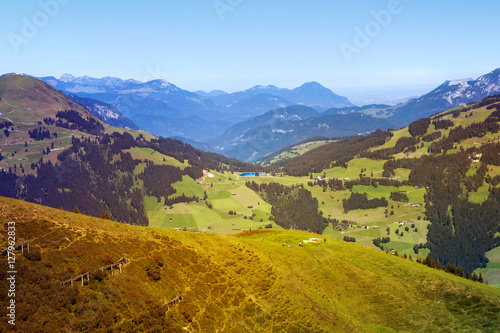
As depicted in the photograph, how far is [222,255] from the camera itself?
7650cm

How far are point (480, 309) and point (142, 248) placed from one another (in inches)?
2972

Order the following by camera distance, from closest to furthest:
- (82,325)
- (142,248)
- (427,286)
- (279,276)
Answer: (82,325), (142,248), (279,276), (427,286)

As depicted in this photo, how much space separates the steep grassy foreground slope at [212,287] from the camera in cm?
4612

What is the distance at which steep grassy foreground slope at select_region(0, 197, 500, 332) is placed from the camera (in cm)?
4612

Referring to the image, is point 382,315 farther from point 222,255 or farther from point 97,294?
point 97,294

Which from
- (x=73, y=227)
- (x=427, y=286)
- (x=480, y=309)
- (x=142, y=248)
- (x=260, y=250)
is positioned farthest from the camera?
(x=260, y=250)

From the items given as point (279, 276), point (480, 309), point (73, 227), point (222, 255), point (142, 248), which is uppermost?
point (73, 227)

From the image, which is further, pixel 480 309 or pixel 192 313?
pixel 480 309

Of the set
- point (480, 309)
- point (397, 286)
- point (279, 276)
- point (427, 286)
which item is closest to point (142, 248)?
point (279, 276)

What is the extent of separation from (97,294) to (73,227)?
56.7ft

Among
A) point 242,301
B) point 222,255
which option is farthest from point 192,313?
point 222,255

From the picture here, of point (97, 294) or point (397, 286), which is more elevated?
point (97, 294)

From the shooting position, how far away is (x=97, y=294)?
159 ft

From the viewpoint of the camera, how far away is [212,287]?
210 feet
